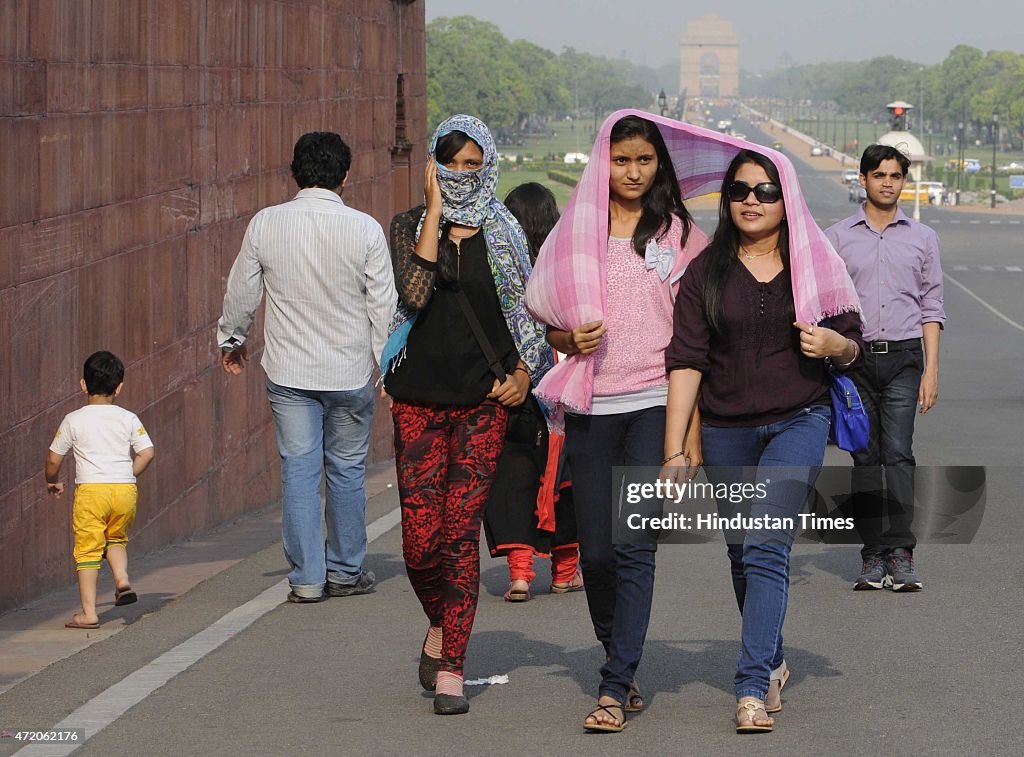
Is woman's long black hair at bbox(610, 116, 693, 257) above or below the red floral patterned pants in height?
above

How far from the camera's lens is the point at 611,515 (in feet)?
19.7

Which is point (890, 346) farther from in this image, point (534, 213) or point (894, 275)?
point (534, 213)

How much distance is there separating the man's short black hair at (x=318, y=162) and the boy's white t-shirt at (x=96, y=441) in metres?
1.21

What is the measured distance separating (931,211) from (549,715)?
99394 mm

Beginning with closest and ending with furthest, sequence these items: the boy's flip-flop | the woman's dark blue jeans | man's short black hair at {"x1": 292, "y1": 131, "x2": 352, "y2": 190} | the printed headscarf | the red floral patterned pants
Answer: the woman's dark blue jeans < the printed headscarf < the red floral patterned pants < the boy's flip-flop < man's short black hair at {"x1": 292, "y1": 131, "x2": 352, "y2": 190}

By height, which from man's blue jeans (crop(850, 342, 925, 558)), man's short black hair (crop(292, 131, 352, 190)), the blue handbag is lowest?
man's blue jeans (crop(850, 342, 925, 558))

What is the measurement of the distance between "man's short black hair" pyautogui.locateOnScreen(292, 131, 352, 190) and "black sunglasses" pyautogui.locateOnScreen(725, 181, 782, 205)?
257 cm

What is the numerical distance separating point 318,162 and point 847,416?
116 inches

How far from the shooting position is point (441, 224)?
636cm

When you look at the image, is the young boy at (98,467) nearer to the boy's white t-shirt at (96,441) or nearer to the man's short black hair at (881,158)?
the boy's white t-shirt at (96,441)

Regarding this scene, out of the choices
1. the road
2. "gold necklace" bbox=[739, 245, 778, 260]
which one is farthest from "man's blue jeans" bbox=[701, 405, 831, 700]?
"gold necklace" bbox=[739, 245, 778, 260]

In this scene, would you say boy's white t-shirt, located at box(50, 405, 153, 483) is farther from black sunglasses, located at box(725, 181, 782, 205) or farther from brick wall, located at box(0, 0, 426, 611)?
black sunglasses, located at box(725, 181, 782, 205)

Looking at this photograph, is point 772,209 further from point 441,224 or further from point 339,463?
point 339,463

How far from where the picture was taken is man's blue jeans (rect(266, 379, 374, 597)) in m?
8.37
